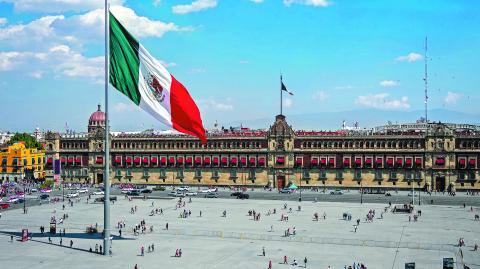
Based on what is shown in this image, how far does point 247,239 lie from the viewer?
67500 mm

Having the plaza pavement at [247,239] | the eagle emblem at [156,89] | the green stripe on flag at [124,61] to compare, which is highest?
the green stripe on flag at [124,61]

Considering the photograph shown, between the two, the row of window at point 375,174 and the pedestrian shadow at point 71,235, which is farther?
the row of window at point 375,174

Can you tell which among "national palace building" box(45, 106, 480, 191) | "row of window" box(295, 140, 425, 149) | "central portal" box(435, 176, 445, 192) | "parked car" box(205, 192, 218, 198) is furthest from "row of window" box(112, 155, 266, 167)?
"central portal" box(435, 176, 445, 192)

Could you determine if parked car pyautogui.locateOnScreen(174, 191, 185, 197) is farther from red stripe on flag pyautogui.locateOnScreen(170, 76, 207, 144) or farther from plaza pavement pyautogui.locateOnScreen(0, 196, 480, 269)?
red stripe on flag pyautogui.locateOnScreen(170, 76, 207, 144)

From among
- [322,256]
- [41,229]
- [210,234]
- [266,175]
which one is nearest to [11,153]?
[266,175]

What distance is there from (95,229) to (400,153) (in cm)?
6790

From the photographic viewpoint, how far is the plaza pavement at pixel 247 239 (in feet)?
182

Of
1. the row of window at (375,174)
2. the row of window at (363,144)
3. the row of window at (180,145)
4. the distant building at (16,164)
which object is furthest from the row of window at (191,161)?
the distant building at (16,164)

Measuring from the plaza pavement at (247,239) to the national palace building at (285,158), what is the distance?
75.3ft

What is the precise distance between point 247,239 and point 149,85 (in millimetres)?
28152

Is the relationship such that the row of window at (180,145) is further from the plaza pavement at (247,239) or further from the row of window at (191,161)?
the plaza pavement at (247,239)

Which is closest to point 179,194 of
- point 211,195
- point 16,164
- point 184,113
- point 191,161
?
point 211,195

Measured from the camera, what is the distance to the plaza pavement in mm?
55438

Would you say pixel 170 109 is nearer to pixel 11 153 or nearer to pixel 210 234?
pixel 210 234
